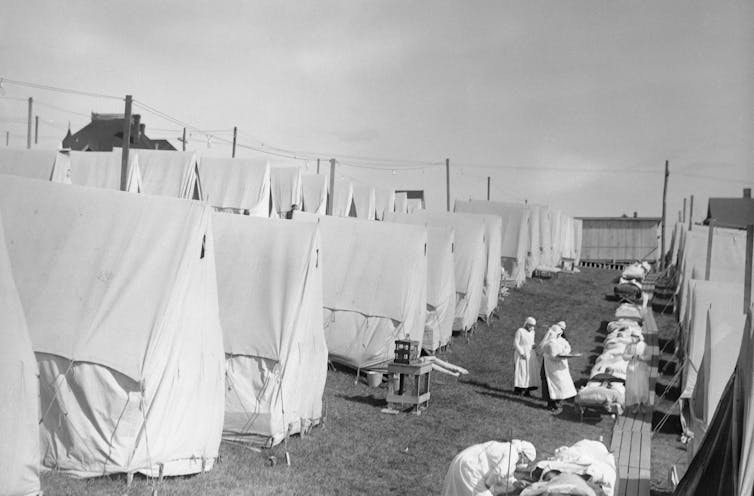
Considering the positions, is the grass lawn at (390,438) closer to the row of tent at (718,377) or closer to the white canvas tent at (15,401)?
the white canvas tent at (15,401)

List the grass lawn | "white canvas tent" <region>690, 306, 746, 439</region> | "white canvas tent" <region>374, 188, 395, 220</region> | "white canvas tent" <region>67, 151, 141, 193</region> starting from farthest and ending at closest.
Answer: "white canvas tent" <region>374, 188, 395, 220</region> → "white canvas tent" <region>67, 151, 141, 193</region> → "white canvas tent" <region>690, 306, 746, 439</region> → the grass lawn

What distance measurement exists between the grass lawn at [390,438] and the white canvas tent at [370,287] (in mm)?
864

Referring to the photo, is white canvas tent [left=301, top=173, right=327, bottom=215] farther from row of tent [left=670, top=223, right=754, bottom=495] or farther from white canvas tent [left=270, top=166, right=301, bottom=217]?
row of tent [left=670, top=223, right=754, bottom=495]

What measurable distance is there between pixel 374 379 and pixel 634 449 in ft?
21.4

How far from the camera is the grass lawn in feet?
39.0

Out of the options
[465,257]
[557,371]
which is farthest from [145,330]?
[465,257]

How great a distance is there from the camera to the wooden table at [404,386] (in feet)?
57.8

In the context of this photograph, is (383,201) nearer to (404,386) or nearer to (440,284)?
(440,284)

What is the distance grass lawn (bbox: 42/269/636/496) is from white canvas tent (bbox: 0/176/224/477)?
0.46 metres

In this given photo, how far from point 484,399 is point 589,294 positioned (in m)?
19.7

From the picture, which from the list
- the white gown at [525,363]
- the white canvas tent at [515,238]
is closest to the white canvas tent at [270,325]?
the white gown at [525,363]

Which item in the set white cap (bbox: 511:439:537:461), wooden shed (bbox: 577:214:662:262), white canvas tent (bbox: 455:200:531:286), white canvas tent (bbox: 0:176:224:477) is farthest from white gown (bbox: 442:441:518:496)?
wooden shed (bbox: 577:214:662:262)

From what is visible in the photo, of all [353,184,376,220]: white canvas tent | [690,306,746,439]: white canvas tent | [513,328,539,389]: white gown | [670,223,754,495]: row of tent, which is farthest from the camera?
[353,184,376,220]: white canvas tent

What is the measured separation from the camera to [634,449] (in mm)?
15453
